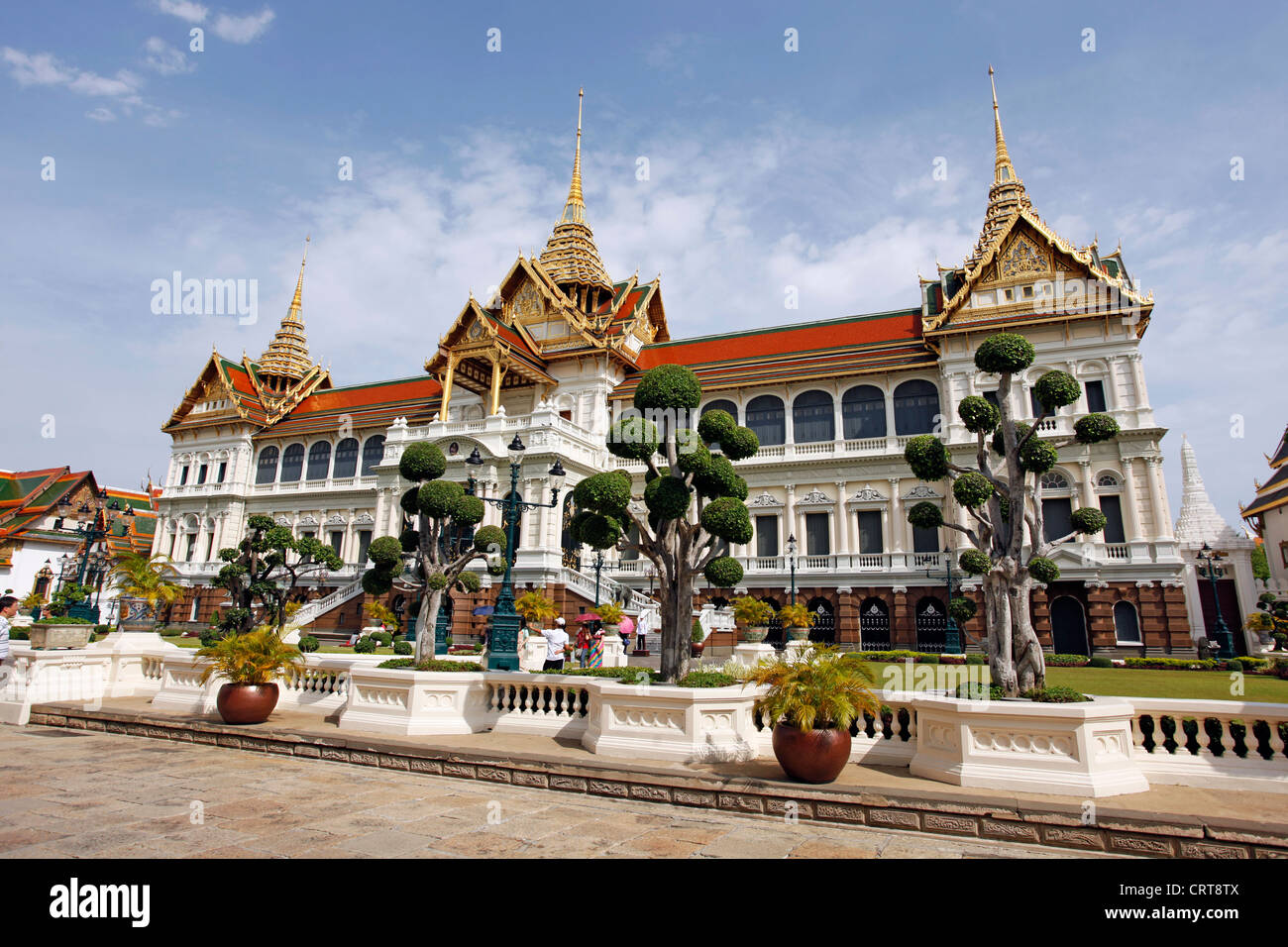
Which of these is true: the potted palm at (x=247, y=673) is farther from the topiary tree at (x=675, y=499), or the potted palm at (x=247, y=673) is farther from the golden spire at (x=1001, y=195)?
the golden spire at (x=1001, y=195)

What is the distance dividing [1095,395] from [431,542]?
84.4 ft

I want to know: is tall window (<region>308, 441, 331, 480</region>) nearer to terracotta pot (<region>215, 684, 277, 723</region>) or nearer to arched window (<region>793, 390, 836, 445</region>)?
arched window (<region>793, 390, 836, 445</region>)

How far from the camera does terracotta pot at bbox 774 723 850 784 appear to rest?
22.9 ft

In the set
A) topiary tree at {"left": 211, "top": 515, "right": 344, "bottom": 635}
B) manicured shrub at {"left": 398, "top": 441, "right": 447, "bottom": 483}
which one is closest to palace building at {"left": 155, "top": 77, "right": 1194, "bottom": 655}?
topiary tree at {"left": 211, "top": 515, "right": 344, "bottom": 635}

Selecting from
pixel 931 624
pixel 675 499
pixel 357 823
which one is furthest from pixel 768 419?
pixel 357 823

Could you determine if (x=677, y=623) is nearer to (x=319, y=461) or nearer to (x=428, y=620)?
(x=428, y=620)

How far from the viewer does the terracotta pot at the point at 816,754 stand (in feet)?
22.9

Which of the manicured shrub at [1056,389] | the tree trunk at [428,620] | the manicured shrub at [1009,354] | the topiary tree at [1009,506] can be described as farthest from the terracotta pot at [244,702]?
the manicured shrub at [1056,389]

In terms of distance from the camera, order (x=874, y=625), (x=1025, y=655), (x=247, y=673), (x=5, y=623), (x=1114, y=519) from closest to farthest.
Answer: (x=1025, y=655)
(x=247, y=673)
(x=5, y=623)
(x=1114, y=519)
(x=874, y=625)

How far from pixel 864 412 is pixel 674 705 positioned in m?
25.4

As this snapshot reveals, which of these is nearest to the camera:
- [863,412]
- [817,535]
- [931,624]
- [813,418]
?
[931,624]

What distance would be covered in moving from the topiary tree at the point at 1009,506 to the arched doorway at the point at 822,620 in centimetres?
1821

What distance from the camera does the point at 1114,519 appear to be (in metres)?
26.5
